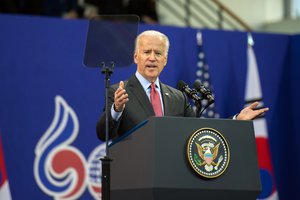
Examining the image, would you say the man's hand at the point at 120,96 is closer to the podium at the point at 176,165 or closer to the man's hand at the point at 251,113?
the podium at the point at 176,165

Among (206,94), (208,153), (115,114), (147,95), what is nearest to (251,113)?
(206,94)

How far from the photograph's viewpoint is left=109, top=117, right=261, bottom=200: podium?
305 cm

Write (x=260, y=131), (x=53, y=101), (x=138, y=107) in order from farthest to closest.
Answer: (x=260, y=131), (x=53, y=101), (x=138, y=107)

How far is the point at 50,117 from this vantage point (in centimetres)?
633

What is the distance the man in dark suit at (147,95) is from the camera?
3596mm

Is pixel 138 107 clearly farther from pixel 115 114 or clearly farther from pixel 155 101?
pixel 115 114

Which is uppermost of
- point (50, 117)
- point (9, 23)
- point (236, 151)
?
point (9, 23)

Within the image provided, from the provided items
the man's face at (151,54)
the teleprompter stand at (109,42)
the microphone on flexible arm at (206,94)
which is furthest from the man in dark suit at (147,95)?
the microphone on flexible arm at (206,94)

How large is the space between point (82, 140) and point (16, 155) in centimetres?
67

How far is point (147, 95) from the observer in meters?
3.73

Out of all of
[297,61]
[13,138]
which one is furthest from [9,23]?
[297,61]

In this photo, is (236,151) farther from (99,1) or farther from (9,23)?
(99,1)

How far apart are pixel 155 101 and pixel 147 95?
7 centimetres

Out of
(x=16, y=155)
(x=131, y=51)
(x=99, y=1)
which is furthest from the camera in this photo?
(x=99, y=1)
